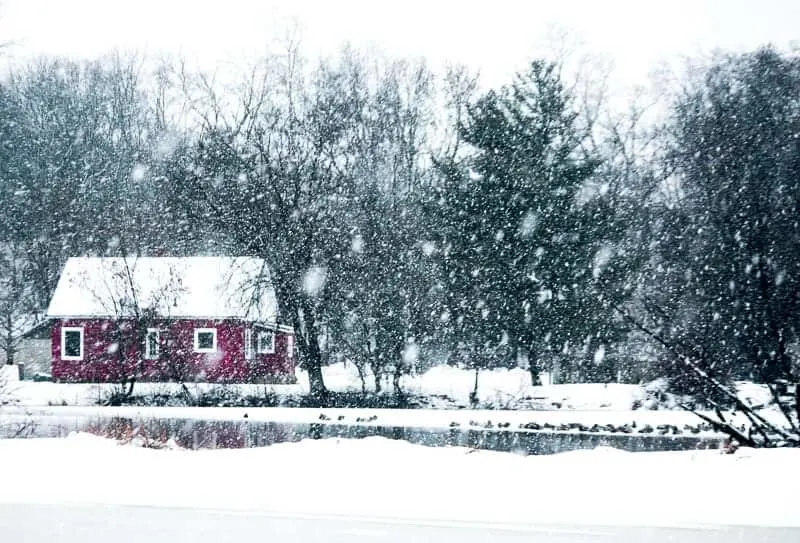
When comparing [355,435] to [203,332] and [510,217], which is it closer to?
[510,217]

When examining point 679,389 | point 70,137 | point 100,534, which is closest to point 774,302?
point 679,389

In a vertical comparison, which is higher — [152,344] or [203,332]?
[203,332]

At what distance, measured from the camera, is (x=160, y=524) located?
8.20 m

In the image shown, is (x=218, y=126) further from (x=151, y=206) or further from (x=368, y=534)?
(x=368, y=534)

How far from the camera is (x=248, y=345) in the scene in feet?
124

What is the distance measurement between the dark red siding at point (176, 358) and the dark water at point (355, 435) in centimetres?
724

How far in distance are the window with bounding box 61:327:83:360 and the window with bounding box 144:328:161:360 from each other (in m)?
3.97

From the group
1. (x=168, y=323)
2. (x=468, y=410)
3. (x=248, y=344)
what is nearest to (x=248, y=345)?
(x=248, y=344)

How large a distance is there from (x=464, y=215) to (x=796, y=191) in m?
13.2

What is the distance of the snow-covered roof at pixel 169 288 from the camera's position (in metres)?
33.6

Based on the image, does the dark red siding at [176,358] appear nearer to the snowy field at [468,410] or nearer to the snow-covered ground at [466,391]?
the snow-covered ground at [466,391]

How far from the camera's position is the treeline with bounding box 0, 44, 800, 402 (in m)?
32.1

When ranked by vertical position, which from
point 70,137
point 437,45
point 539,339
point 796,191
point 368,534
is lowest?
point 368,534

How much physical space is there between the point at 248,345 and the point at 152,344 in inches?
163
